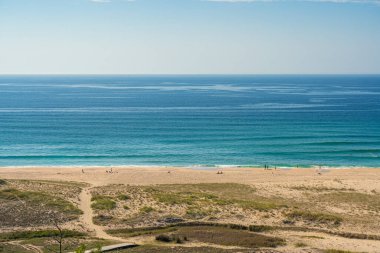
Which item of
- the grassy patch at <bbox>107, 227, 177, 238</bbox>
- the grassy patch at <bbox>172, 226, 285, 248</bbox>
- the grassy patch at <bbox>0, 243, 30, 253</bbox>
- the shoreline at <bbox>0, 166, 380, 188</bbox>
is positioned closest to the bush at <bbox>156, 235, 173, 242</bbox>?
the grassy patch at <bbox>172, 226, 285, 248</bbox>

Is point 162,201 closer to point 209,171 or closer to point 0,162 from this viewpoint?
point 209,171

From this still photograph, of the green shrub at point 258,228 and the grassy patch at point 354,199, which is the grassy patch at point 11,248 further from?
the grassy patch at point 354,199

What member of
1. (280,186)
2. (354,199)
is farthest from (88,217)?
(354,199)

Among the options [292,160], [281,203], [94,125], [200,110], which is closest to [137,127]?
[94,125]

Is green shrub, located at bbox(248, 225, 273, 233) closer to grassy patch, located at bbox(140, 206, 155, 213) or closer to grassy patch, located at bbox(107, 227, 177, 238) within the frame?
grassy patch, located at bbox(107, 227, 177, 238)

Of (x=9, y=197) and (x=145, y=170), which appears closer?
(x=9, y=197)

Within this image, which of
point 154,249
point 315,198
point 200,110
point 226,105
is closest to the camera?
point 154,249

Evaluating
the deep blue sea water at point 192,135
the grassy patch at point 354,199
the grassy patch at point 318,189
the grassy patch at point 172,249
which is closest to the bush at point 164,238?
the grassy patch at point 172,249
